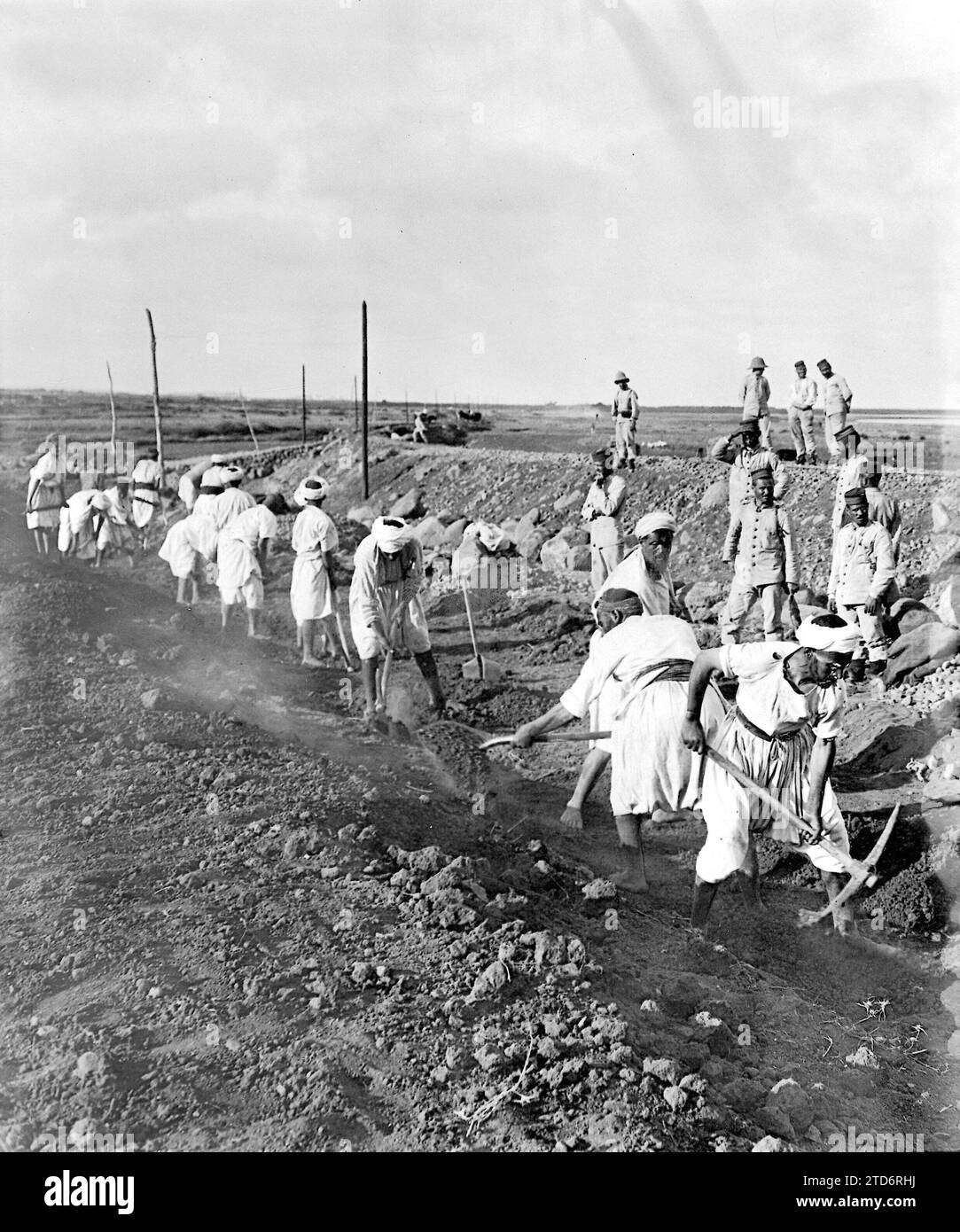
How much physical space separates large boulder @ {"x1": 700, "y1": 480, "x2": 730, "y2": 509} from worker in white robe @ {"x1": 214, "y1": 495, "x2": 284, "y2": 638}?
6017 millimetres

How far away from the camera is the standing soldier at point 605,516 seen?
8.84 meters

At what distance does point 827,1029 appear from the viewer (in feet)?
13.6

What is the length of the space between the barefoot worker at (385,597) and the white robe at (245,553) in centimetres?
222

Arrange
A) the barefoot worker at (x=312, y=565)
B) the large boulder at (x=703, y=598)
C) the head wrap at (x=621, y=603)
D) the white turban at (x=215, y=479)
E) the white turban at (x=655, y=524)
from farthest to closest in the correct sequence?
the large boulder at (x=703, y=598) → the white turban at (x=215, y=479) → the barefoot worker at (x=312, y=565) → the white turban at (x=655, y=524) → the head wrap at (x=621, y=603)

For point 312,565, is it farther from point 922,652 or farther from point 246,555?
point 922,652

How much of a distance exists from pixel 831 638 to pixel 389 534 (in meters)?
3.53

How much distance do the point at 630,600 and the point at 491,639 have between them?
196 inches

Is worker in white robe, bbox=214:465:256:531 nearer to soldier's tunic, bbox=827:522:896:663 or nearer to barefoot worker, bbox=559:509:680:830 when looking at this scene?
barefoot worker, bbox=559:509:680:830

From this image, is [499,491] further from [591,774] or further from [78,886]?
[78,886]

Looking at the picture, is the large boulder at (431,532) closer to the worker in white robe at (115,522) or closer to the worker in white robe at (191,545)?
the worker in white robe at (115,522)

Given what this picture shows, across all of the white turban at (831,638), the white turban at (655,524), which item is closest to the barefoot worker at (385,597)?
the white turban at (655,524)

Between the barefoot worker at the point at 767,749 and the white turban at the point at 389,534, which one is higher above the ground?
the white turban at the point at 389,534

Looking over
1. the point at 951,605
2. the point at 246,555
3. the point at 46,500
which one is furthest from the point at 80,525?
the point at 951,605
